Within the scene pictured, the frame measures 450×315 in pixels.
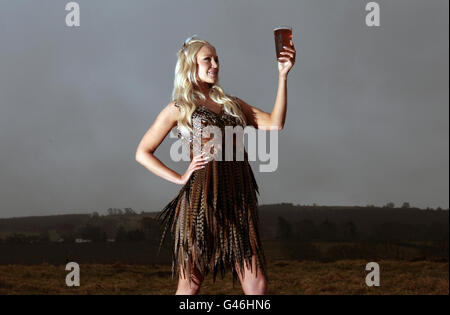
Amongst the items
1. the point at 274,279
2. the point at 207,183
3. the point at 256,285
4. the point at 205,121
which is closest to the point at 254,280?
the point at 256,285

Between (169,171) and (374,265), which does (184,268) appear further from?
(374,265)

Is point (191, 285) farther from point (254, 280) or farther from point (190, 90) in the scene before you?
point (190, 90)

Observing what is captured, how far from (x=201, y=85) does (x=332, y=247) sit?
3.66 meters

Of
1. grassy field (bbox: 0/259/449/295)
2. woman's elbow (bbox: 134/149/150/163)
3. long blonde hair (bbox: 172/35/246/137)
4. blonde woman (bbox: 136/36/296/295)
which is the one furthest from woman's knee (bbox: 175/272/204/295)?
grassy field (bbox: 0/259/449/295)

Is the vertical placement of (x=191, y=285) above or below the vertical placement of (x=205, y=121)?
below

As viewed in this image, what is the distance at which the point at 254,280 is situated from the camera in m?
2.39

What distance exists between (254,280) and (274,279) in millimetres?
2995

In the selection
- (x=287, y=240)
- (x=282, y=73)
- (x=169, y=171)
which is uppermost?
(x=282, y=73)

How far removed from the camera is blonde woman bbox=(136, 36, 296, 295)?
2.41 m

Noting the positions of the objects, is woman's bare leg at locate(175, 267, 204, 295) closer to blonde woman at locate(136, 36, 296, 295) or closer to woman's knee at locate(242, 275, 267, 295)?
blonde woman at locate(136, 36, 296, 295)

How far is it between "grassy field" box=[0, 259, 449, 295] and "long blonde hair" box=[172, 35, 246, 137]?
8.04 ft

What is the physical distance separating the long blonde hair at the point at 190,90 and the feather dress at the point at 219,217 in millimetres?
40

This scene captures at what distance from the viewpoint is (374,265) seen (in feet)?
17.6
